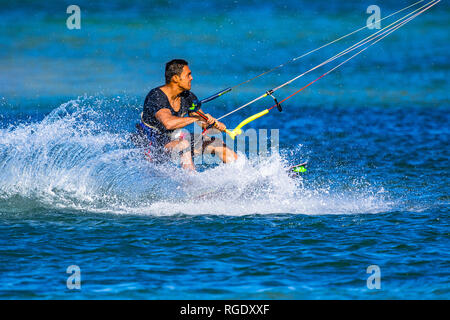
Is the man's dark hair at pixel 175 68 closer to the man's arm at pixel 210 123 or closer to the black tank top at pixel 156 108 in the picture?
the black tank top at pixel 156 108

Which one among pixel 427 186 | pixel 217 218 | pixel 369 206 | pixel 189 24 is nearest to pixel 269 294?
pixel 217 218

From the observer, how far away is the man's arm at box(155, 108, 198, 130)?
984cm

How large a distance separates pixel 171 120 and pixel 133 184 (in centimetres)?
131

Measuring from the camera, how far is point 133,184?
35.1 feet

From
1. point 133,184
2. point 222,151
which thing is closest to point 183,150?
point 222,151

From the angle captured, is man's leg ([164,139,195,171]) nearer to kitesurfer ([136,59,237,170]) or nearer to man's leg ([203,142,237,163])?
kitesurfer ([136,59,237,170])

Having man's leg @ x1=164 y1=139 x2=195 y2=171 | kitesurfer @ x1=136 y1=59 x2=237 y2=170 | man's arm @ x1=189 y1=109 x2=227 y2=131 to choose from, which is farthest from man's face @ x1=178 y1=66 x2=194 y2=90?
man's leg @ x1=164 y1=139 x2=195 y2=171

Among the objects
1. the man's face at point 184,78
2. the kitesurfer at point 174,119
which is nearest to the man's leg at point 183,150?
the kitesurfer at point 174,119

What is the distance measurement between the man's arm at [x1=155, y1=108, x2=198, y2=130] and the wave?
0.66 meters

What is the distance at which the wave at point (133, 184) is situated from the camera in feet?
33.6

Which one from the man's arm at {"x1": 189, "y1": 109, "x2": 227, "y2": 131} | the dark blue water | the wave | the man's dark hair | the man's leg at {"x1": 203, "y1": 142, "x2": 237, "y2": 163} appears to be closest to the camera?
the dark blue water

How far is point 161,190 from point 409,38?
32.0 m

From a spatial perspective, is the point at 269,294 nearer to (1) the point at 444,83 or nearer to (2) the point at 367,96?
(2) the point at 367,96

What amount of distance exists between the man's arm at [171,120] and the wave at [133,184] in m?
0.66
